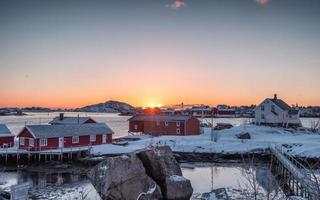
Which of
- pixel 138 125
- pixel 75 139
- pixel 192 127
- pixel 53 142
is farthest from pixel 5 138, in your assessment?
pixel 192 127

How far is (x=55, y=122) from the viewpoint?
2608 inches

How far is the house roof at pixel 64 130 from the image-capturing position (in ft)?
163

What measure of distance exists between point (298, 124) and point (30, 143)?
54.3m

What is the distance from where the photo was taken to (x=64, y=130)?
52.6 meters

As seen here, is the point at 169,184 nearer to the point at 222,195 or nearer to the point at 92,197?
the point at 222,195

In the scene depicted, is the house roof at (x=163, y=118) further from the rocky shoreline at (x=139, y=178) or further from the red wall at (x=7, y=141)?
the rocky shoreline at (x=139, y=178)

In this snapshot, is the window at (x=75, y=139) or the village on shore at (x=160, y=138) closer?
the village on shore at (x=160, y=138)

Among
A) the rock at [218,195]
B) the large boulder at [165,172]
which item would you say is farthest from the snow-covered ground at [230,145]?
the rock at [218,195]

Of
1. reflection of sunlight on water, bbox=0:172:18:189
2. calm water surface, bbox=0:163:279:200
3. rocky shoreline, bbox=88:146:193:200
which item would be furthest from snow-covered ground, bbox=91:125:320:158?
rocky shoreline, bbox=88:146:193:200

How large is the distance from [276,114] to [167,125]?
23.8 meters

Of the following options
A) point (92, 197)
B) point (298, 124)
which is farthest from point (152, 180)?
point (298, 124)

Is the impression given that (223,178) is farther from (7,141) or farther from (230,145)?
(7,141)

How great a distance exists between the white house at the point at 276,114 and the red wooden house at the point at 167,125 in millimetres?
16215

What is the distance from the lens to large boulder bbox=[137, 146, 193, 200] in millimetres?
21594
